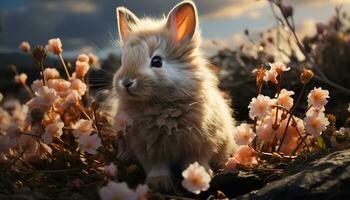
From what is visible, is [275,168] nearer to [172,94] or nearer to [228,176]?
[228,176]

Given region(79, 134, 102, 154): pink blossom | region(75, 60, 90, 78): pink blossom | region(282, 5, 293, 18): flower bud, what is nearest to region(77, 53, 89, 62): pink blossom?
region(75, 60, 90, 78): pink blossom

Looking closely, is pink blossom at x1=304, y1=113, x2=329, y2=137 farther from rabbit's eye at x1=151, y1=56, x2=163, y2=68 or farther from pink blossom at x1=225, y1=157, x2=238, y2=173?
rabbit's eye at x1=151, y1=56, x2=163, y2=68

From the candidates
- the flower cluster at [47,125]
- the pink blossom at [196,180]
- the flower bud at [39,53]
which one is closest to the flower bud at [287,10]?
the flower cluster at [47,125]

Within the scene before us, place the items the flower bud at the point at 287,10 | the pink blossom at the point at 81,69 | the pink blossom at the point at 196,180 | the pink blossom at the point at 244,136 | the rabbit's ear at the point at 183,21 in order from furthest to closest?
the flower bud at the point at 287,10, the pink blossom at the point at 81,69, the rabbit's ear at the point at 183,21, the pink blossom at the point at 244,136, the pink blossom at the point at 196,180

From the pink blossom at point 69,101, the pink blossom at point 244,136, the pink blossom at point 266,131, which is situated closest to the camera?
the pink blossom at point 244,136

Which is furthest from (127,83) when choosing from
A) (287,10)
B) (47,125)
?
(287,10)

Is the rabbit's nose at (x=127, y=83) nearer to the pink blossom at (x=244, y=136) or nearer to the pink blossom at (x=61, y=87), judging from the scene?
the pink blossom at (x=61, y=87)

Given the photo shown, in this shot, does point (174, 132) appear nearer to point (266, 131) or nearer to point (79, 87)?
point (266, 131)
